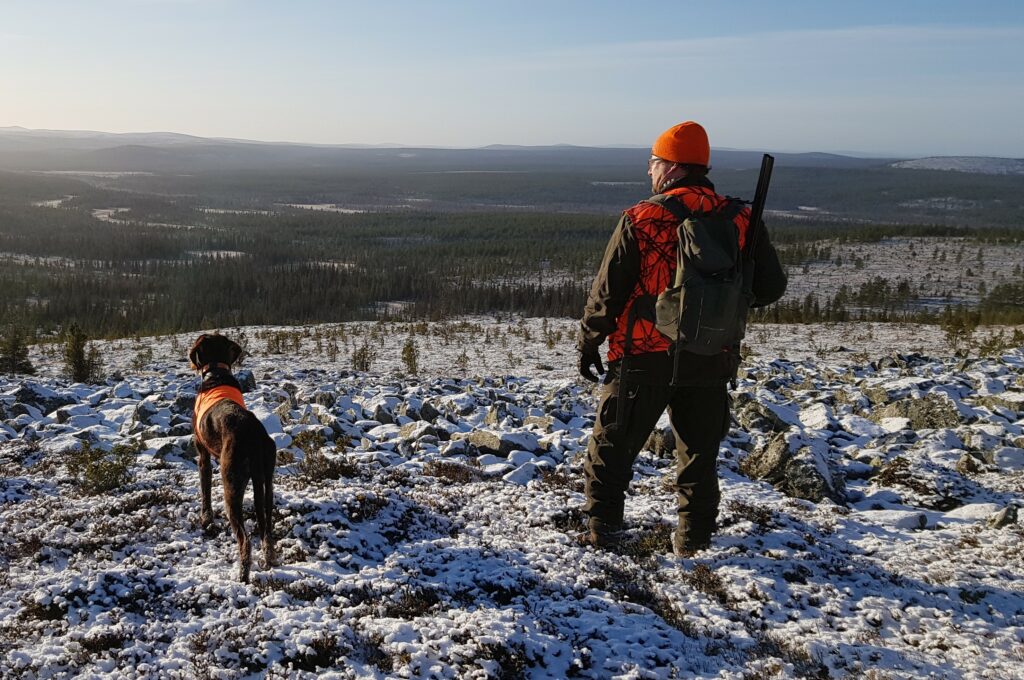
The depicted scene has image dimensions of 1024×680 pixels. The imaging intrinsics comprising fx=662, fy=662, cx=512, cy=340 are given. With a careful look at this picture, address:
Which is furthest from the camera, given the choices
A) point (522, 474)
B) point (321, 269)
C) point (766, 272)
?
point (321, 269)

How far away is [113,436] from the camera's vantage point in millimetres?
7379

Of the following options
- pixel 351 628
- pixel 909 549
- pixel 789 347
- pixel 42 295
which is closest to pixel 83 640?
pixel 351 628

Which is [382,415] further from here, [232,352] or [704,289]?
[704,289]

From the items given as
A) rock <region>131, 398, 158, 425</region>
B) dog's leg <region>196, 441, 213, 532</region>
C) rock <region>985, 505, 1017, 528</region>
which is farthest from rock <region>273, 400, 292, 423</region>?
rock <region>985, 505, 1017, 528</region>

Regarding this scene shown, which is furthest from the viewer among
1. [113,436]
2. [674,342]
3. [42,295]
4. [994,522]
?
[42,295]

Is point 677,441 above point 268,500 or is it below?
above

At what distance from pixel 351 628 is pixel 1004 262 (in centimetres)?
3828

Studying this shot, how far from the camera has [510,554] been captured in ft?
15.4

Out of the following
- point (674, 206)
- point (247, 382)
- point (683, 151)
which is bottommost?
point (247, 382)

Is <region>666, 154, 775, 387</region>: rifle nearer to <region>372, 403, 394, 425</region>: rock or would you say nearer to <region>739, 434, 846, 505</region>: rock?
<region>739, 434, 846, 505</region>: rock

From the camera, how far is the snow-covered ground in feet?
11.7

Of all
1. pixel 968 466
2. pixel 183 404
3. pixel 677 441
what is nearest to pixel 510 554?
pixel 677 441

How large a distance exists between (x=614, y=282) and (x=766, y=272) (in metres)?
0.99

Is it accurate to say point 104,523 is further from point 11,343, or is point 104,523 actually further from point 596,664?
point 11,343
